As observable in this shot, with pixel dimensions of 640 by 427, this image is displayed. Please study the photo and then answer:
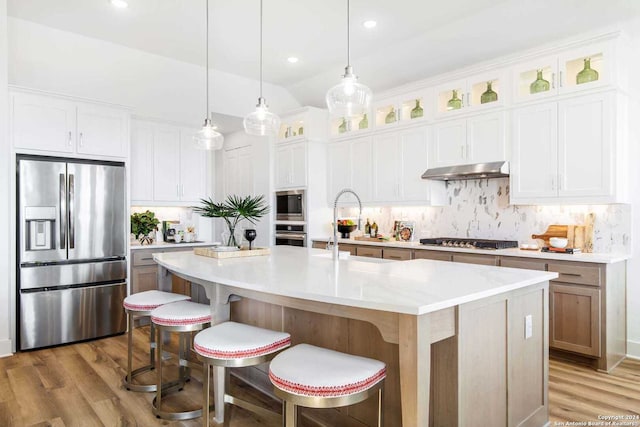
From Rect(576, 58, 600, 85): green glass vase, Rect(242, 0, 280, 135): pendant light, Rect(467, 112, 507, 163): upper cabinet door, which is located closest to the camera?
Rect(242, 0, 280, 135): pendant light

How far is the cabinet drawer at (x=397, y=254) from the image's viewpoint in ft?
15.3

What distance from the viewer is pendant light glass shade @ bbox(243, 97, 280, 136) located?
328 cm

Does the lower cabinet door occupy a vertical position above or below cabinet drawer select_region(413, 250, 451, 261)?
below

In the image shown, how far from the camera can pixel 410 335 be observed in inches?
59.3

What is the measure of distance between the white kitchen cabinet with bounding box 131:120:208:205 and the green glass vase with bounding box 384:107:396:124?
8.84ft

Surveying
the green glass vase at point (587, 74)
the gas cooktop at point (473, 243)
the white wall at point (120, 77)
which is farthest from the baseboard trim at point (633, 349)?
the white wall at point (120, 77)

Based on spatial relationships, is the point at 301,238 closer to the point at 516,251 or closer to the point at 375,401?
the point at 516,251

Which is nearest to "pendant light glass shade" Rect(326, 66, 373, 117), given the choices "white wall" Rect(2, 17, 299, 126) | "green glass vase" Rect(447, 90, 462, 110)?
"green glass vase" Rect(447, 90, 462, 110)

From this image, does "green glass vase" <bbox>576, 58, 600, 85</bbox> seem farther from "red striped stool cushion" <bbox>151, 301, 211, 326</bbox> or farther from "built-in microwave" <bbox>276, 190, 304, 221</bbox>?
"red striped stool cushion" <bbox>151, 301, 211, 326</bbox>

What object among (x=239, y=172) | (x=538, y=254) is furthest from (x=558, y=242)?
(x=239, y=172)

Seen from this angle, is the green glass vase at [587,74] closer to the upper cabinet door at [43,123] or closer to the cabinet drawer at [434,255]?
the cabinet drawer at [434,255]

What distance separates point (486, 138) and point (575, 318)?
1.91 metres

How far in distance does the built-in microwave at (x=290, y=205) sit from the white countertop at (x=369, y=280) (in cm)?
298

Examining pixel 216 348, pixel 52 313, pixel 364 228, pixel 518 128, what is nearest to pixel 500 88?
pixel 518 128
